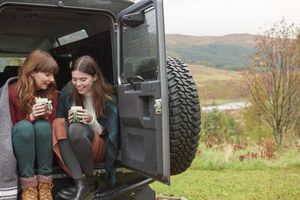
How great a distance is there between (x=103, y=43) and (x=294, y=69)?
45.3ft

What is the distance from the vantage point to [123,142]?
4.41 m

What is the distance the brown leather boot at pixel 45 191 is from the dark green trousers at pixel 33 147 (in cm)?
8

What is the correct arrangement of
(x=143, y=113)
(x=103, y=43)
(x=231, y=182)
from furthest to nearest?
(x=231, y=182), (x=103, y=43), (x=143, y=113)

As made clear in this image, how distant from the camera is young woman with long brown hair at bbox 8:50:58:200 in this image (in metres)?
3.92

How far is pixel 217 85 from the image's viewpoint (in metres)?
43.4

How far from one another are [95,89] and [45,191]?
0.91m

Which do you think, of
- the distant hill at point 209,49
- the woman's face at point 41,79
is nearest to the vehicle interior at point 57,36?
the woman's face at point 41,79

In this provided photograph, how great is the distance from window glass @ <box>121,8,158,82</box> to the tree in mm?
12991

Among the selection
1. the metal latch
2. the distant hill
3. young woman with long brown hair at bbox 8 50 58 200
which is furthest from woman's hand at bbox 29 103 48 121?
the distant hill

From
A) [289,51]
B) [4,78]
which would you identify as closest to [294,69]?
[289,51]

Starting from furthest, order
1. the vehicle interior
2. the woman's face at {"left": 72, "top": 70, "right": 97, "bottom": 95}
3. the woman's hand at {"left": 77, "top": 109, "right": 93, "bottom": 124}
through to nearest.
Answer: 1. the vehicle interior
2. the woman's face at {"left": 72, "top": 70, "right": 97, "bottom": 95}
3. the woman's hand at {"left": 77, "top": 109, "right": 93, "bottom": 124}

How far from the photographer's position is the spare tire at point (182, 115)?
415 centimetres

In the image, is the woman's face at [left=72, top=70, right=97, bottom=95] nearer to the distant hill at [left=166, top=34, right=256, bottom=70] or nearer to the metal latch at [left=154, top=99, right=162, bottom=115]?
the metal latch at [left=154, top=99, right=162, bottom=115]

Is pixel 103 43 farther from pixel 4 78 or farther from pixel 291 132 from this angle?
pixel 291 132
